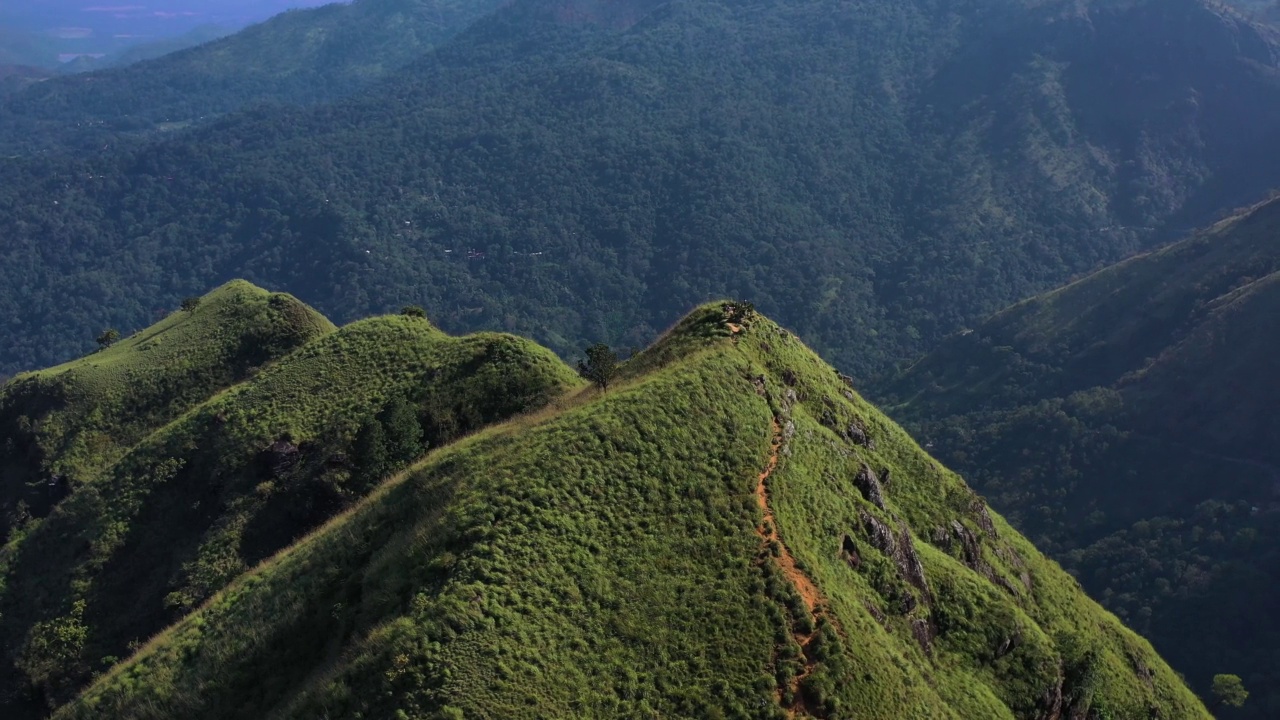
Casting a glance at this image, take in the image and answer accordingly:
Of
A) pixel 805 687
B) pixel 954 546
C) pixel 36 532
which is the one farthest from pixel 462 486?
pixel 36 532

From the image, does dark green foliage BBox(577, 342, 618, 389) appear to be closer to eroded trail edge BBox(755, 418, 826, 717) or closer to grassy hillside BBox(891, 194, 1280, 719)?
eroded trail edge BBox(755, 418, 826, 717)

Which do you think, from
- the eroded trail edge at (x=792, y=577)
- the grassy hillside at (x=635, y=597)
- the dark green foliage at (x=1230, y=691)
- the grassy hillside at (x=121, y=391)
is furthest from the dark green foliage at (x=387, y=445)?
the dark green foliage at (x=1230, y=691)

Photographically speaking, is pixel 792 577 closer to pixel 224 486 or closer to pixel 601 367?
pixel 601 367

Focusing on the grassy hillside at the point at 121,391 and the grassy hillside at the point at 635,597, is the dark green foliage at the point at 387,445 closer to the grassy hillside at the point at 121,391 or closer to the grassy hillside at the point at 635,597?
the grassy hillside at the point at 635,597

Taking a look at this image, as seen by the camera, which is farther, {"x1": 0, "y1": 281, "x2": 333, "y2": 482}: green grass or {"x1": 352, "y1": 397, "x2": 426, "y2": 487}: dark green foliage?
{"x1": 0, "y1": 281, "x2": 333, "y2": 482}: green grass

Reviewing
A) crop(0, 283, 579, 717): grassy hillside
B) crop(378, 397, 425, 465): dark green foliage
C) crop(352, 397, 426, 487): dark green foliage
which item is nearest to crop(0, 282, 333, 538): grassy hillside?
crop(0, 283, 579, 717): grassy hillside

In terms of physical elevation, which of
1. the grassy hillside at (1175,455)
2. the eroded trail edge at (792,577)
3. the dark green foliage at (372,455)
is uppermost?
the dark green foliage at (372,455)
